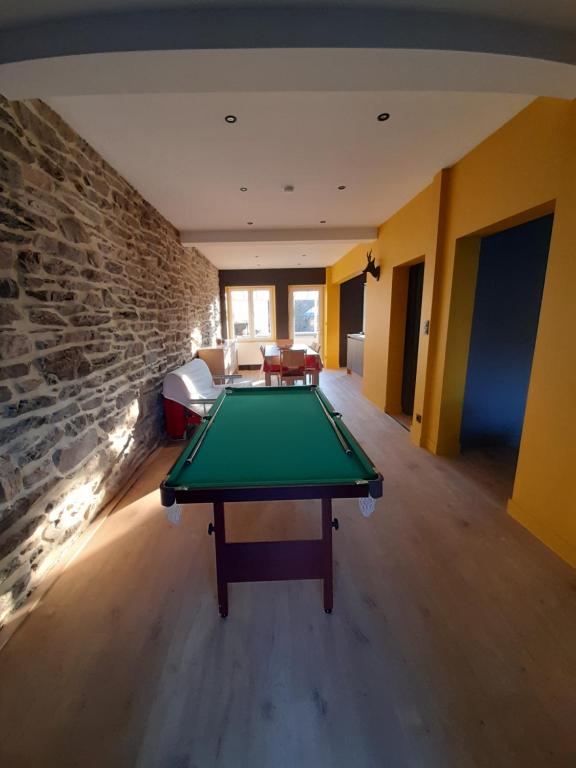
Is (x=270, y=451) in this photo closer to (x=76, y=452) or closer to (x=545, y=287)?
(x=76, y=452)

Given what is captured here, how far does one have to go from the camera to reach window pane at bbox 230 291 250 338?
307 inches

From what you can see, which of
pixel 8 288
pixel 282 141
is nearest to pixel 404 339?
pixel 282 141

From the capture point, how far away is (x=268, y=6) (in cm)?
117

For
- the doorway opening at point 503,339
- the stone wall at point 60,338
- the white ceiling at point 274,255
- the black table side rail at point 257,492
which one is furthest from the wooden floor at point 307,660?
the white ceiling at point 274,255

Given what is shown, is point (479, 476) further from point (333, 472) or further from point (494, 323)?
point (333, 472)

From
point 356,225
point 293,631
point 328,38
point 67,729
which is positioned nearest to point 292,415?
point 293,631

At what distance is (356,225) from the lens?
4.19 metres

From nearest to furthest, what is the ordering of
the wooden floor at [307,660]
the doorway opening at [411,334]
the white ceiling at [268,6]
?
the wooden floor at [307,660], the white ceiling at [268,6], the doorway opening at [411,334]

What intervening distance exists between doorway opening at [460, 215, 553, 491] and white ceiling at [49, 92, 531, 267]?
1039 millimetres

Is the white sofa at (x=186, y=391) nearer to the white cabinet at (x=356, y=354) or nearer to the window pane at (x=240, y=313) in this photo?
the white cabinet at (x=356, y=354)

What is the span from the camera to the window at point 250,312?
305 inches

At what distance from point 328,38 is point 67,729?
2.78m

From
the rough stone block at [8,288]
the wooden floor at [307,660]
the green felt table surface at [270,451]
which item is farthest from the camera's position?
the rough stone block at [8,288]

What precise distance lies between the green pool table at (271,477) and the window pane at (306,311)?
20.3 feet
